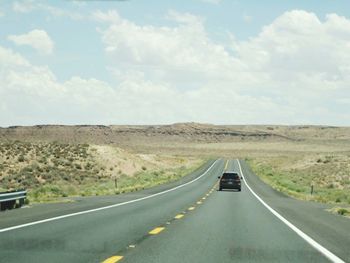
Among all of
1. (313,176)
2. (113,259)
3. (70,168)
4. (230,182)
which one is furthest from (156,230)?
(313,176)

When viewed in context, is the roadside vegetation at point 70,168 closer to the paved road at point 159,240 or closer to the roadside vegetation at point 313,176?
the roadside vegetation at point 313,176

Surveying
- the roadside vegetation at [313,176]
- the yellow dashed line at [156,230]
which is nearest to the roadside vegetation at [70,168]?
the roadside vegetation at [313,176]

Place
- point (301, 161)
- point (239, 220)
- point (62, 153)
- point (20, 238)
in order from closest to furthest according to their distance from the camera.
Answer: point (20, 238) → point (239, 220) → point (62, 153) → point (301, 161)

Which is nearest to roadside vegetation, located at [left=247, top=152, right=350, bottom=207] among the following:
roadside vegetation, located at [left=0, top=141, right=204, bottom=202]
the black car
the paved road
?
the black car

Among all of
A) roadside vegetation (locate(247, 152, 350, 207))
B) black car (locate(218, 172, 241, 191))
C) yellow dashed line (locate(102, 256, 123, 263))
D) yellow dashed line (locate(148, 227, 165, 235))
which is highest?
yellow dashed line (locate(102, 256, 123, 263))

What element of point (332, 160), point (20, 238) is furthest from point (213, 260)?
point (332, 160)

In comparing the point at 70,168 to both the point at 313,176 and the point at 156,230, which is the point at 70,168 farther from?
the point at 156,230

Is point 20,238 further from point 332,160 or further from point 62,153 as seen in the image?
point 332,160

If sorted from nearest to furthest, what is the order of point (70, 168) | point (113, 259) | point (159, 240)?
point (113, 259) → point (159, 240) → point (70, 168)

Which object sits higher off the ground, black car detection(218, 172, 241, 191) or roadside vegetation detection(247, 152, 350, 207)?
black car detection(218, 172, 241, 191)

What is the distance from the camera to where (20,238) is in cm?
1243

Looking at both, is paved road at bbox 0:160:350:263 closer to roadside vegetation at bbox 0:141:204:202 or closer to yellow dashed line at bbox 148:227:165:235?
yellow dashed line at bbox 148:227:165:235

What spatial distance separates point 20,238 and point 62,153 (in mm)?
69771

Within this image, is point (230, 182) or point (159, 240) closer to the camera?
point (159, 240)
